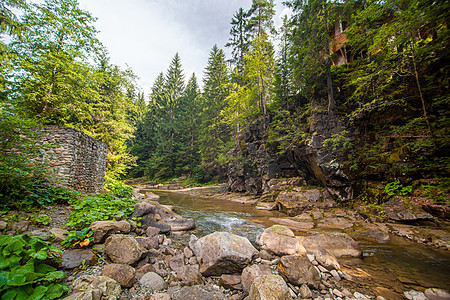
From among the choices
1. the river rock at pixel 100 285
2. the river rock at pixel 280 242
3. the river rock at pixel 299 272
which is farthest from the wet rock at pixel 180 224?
the river rock at pixel 299 272

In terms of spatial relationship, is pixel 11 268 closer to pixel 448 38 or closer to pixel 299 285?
pixel 299 285

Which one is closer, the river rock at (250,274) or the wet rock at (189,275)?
the river rock at (250,274)

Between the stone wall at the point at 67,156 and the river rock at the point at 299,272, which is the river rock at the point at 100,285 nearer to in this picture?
the river rock at the point at 299,272

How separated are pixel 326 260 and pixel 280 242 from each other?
111 centimetres

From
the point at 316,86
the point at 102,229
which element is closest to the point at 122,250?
the point at 102,229

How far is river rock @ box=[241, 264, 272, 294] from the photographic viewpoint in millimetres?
3189

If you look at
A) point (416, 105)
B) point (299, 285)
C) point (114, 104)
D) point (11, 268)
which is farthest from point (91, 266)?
point (114, 104)

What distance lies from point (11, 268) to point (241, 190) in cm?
1738

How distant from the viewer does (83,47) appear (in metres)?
9.18

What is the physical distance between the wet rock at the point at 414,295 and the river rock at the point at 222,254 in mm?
2874

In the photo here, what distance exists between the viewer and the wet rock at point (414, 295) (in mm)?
2934

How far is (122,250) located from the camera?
340cm

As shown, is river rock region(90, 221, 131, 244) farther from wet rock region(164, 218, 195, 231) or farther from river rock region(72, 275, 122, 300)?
wet rock region(164, 218, 195, 231)

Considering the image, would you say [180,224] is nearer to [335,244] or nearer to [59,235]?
[59,235]
